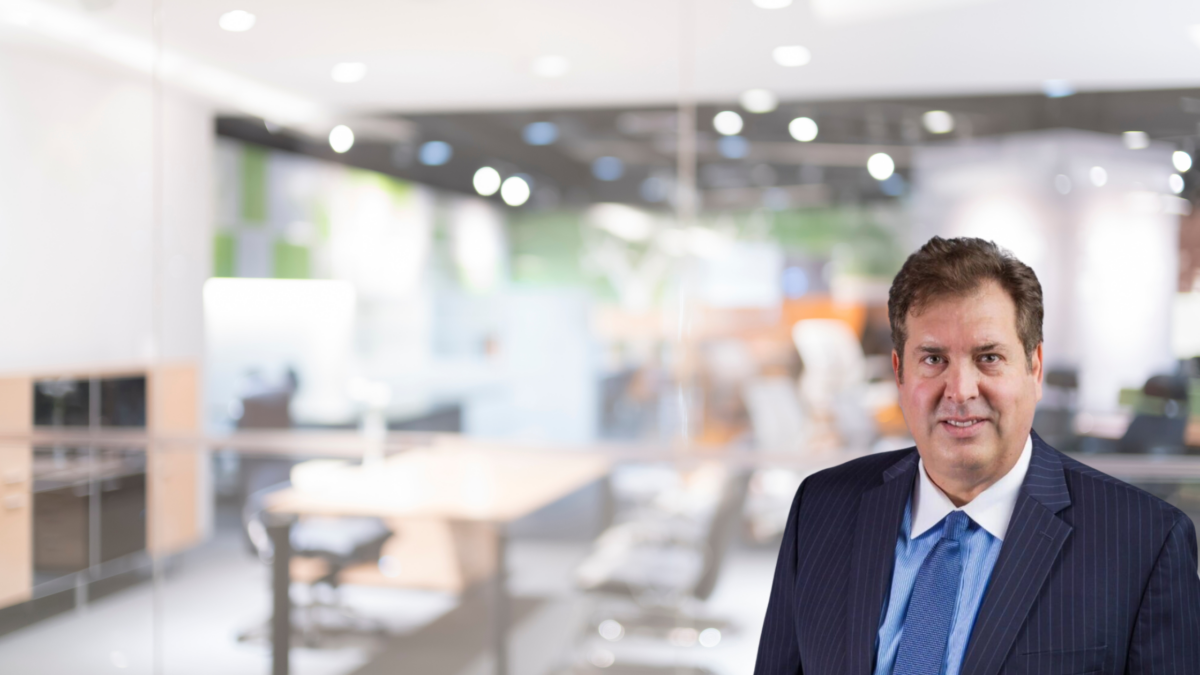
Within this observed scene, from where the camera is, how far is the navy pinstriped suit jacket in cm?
125

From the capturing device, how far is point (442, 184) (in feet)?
12.3

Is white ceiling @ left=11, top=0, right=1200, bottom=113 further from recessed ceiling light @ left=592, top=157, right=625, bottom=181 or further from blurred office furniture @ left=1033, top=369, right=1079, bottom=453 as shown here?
blurred office furniture @ left=1033, top=369, right=1079, bottom=453

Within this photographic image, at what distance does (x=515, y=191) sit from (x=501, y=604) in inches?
60.2

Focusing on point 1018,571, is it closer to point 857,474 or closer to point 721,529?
point 857,474

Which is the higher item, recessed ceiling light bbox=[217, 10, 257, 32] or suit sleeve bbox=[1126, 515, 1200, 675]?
recessed ceiling light bbox=[217, 10, 257, 32]

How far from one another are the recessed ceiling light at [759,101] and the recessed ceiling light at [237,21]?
1896mm

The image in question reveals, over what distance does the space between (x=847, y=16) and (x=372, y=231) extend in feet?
6.19

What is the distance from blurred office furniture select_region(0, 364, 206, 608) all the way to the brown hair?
322 cm

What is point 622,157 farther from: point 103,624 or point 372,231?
point 103,624

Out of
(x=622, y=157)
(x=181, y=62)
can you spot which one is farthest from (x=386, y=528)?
(x=181, y=62)

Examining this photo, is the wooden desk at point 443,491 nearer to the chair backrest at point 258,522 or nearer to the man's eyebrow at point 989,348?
the chair backrest at point 258,522

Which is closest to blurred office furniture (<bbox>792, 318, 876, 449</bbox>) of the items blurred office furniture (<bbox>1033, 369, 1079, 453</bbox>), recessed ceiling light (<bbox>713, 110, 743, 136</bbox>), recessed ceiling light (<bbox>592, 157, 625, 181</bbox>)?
blurred office furniture (<bbox>1033, 369, 1079, 453</bbox>)

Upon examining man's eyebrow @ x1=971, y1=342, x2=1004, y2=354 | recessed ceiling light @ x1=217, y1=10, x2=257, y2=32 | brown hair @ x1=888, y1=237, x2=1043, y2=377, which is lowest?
man's eyebrow @ x1=971, y1=342, x2=1004, y2=354

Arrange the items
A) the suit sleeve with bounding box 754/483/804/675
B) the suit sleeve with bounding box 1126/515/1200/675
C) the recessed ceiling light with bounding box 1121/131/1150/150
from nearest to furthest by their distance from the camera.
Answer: the suit sleeve with bounding box 1126/515/1200/675 < the suit sleeve with bounding box 754/483/804/675 < the recessed ceiling light with bounding box 1121/131/1150/150
